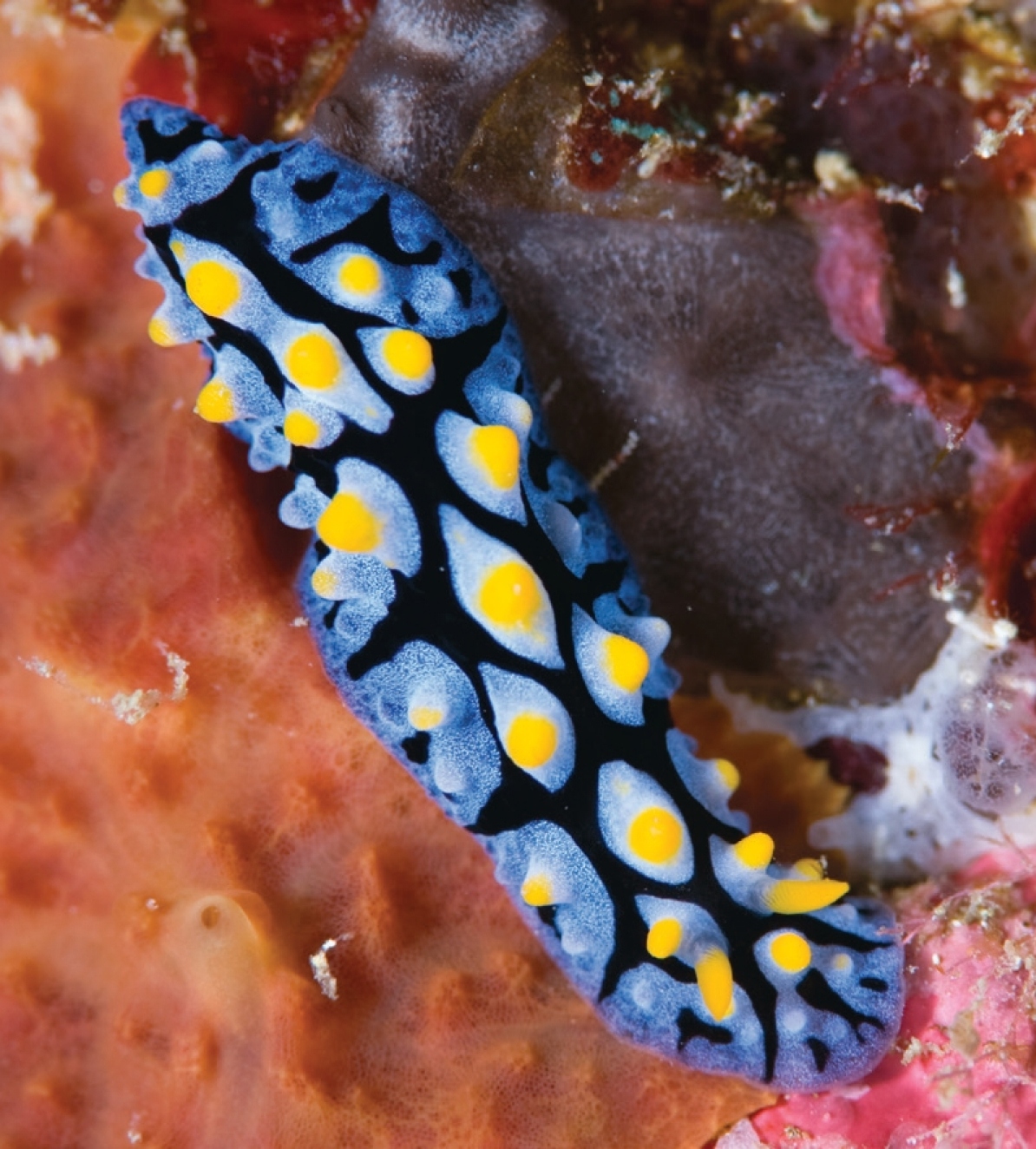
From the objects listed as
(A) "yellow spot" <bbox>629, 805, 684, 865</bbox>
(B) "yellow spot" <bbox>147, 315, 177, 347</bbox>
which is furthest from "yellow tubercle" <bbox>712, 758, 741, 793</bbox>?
(B) "yellow spot" <bbox>147, 315, 177, 347</bbox>

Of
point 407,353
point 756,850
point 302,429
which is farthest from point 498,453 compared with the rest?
point 756,850

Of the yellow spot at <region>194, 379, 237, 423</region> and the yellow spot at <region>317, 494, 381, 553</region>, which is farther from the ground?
the yellow spot at <region>317, 494, 381, 553</region>

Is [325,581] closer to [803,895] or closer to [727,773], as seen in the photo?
[727,773]

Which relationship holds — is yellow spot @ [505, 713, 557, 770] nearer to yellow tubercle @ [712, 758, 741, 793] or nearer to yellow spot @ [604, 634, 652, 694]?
yellow spot @ [604, 634, 652, 694]

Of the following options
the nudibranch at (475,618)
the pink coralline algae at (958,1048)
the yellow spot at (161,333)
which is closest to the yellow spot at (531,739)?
the nudibranch at (475,618)

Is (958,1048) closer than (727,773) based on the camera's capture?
Yes

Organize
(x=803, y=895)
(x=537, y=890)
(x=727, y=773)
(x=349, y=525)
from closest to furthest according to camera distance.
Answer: (x=349, y=525) → (x=537, y=890) → (x=803, y=895) → (x=727, y=773)

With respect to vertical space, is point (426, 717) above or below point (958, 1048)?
above

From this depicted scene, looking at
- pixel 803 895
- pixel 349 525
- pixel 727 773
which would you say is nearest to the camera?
pixel 349 525
